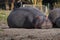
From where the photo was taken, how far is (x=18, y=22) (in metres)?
10.1

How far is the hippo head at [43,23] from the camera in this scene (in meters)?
9.56

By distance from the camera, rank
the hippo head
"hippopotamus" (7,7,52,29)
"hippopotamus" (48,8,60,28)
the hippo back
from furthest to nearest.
→ "hippopotamus" (48,8,60,28) < the hippo back < "hippopotamus" (7,7,52,29) < the hippo head

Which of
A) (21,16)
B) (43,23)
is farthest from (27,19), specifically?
(43,23)

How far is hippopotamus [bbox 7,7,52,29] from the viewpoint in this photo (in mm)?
9680

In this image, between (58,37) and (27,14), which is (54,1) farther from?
(58,37)

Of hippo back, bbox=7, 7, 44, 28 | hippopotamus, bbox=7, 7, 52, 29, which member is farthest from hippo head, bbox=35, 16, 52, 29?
hippo back, bbox=7, 7, 44, 28

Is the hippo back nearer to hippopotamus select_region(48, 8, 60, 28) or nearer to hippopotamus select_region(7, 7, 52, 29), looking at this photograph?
hippopotamus select_region(7, 7, 52, 29)

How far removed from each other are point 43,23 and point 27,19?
684mm

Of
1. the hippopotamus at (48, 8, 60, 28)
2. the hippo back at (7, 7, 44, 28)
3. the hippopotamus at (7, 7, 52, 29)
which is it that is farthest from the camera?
the hippopotamus at (48, 8, 60, 28)

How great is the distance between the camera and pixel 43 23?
959cm

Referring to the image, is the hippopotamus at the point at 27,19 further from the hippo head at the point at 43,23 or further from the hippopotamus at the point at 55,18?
the hippopotamus at the point at 55,18

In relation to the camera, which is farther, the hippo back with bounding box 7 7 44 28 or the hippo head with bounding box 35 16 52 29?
the hippo back with bounding box 7 7 44 28

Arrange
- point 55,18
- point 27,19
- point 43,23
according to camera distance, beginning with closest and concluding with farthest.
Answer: point 43,23
point 27,19
point 55,18

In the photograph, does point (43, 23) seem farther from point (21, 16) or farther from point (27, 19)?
point (21, 16)
